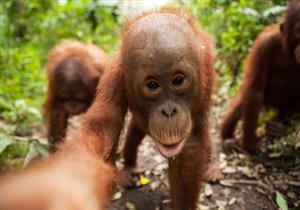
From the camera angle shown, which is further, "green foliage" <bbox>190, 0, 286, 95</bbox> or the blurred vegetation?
"green foliage" <bbox>190, 0, 286, 95</bbox>

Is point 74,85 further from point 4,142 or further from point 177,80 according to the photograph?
point 177,80

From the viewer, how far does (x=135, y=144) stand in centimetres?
368

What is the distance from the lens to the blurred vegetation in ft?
14.2

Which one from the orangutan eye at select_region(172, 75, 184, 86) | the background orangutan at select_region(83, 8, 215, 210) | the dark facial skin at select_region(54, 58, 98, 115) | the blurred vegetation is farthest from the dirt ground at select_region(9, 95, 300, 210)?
the orangutan eye at select_region(172, 75, 184, 86)

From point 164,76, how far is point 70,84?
1940mm

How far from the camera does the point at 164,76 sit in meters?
2.36

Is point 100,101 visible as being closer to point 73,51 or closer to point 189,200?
point 189,200

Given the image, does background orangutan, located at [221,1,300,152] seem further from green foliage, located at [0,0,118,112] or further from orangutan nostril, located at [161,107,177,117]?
orangutan nostril, located at [161,107,177,117]

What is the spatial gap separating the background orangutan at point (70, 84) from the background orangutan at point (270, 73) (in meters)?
1.38

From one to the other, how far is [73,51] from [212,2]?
207 centimetres

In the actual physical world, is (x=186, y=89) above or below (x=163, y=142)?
above

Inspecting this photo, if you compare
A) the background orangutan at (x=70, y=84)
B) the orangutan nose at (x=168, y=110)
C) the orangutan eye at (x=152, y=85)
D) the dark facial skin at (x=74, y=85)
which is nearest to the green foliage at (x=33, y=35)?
the background orangutan at (x=70, y=84)

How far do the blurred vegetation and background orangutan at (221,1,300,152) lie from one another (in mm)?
328

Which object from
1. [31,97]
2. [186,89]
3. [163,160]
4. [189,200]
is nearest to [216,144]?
[163,160]
